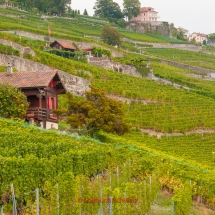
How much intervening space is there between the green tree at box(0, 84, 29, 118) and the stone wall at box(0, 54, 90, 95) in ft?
52.7

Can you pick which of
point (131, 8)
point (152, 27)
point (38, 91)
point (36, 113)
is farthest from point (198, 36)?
point (36, 113)

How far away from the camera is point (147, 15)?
152m

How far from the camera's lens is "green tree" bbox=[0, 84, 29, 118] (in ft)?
110

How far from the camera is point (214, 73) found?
94.7m

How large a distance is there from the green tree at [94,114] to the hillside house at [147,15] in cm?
11380

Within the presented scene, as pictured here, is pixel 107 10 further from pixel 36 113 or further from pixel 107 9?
pixel 36 113

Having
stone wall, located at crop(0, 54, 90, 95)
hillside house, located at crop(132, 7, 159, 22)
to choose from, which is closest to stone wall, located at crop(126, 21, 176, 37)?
hillside house, located at crop(132, 7, 159, 22)

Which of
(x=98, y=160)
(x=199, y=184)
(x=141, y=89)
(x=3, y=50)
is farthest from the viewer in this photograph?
(x=141, y=89)

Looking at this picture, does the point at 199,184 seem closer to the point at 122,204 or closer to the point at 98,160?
the point at 98,160

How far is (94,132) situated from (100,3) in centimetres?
10832

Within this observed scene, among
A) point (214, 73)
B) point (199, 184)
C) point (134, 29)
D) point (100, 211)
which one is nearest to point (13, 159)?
point (100, 211)

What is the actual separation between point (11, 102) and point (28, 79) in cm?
310

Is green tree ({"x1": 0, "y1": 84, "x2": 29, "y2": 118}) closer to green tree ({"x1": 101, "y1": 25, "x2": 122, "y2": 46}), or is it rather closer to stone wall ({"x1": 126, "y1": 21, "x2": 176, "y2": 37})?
green tree ({"x1": 101, "y1": 25, "x2": 122, "y2": 46})

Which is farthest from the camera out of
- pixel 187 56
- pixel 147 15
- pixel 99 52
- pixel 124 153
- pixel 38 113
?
pixel 147 15
